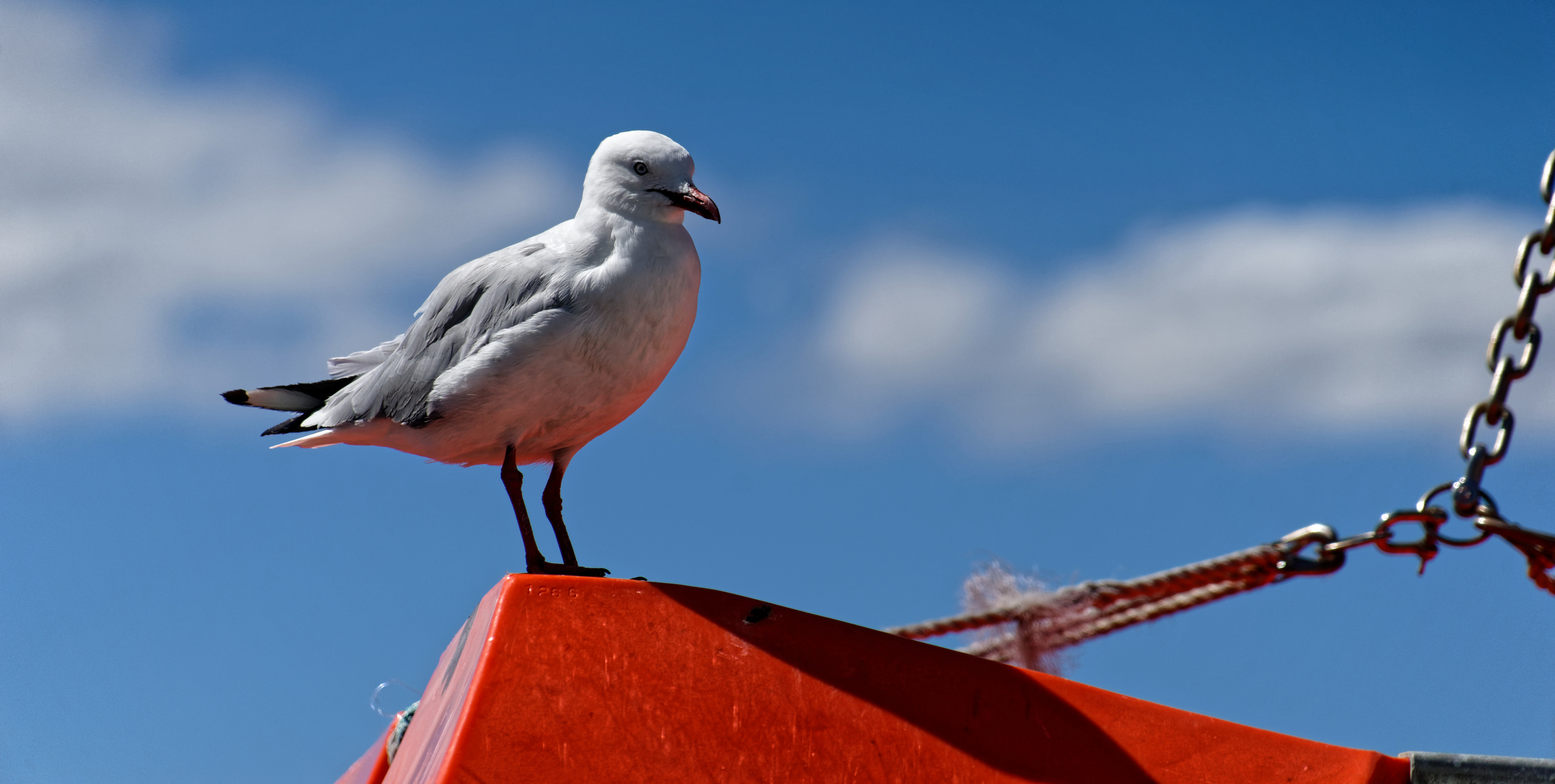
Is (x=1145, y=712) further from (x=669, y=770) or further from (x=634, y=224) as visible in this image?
(x=634, y=224)

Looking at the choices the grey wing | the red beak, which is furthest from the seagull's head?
the grey wing

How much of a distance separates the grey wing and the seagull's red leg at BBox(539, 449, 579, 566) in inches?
17.7

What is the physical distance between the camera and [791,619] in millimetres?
3098

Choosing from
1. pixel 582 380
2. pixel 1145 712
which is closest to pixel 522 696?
pixel 582 380

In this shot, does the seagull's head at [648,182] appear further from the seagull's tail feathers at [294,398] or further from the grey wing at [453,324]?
the seagull's tail feathers at [294,398]

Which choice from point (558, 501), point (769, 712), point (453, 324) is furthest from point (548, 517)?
point (769, 712)

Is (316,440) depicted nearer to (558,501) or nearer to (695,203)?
(558,501)

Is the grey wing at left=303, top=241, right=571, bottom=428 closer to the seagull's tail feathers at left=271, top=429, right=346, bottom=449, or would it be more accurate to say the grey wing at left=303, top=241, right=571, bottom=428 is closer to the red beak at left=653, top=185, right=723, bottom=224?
the seagull's tail feathers at left=271, top=429, right=346, bottom=449

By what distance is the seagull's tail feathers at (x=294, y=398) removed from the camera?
4.33 meters

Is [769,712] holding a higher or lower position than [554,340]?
lower

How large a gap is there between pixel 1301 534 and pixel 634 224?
197 cm

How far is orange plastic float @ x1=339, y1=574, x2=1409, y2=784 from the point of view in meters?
2.84

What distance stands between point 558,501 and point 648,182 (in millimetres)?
Result: 1018

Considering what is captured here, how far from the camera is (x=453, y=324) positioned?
3938mm
